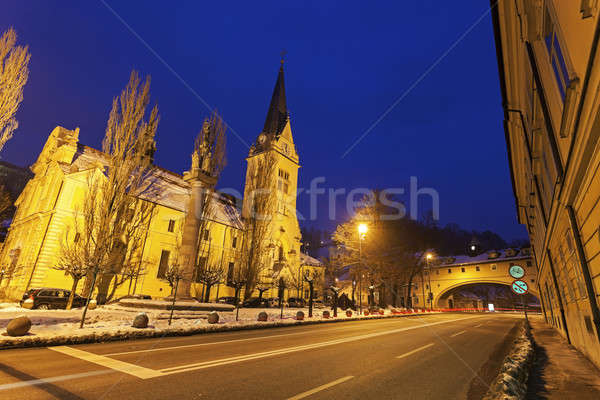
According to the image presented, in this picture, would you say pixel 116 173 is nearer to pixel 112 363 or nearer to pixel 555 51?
pixel 112 363

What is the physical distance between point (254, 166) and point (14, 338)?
47207 millimetres

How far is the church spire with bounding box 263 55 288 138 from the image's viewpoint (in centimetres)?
5806

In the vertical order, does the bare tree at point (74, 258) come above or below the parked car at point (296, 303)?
above

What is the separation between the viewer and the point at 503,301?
63.8m

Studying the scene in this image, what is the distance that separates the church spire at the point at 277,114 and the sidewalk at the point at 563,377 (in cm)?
5282

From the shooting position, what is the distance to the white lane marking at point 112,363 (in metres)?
5.66

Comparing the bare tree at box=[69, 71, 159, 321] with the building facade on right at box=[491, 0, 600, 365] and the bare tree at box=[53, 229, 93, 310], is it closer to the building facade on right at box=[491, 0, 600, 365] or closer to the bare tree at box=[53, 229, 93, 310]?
the bare tree at box=[53, 229, 93, 310]

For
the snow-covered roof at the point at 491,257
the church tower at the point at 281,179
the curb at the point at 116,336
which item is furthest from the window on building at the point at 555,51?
the snow-covered roof at the point at 491,257

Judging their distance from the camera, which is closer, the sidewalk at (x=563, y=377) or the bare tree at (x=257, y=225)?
the sidewalk at (x=563, y=377)

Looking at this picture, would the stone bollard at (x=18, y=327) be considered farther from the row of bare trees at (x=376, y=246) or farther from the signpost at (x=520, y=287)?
the row of bare trees at (x=376, y=246)

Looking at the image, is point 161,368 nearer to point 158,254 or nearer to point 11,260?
point 158,254

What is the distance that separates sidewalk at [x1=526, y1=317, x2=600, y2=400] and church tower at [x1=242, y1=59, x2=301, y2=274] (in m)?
39.8

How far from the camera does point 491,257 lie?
55.6m

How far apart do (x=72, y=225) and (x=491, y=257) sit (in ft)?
219
